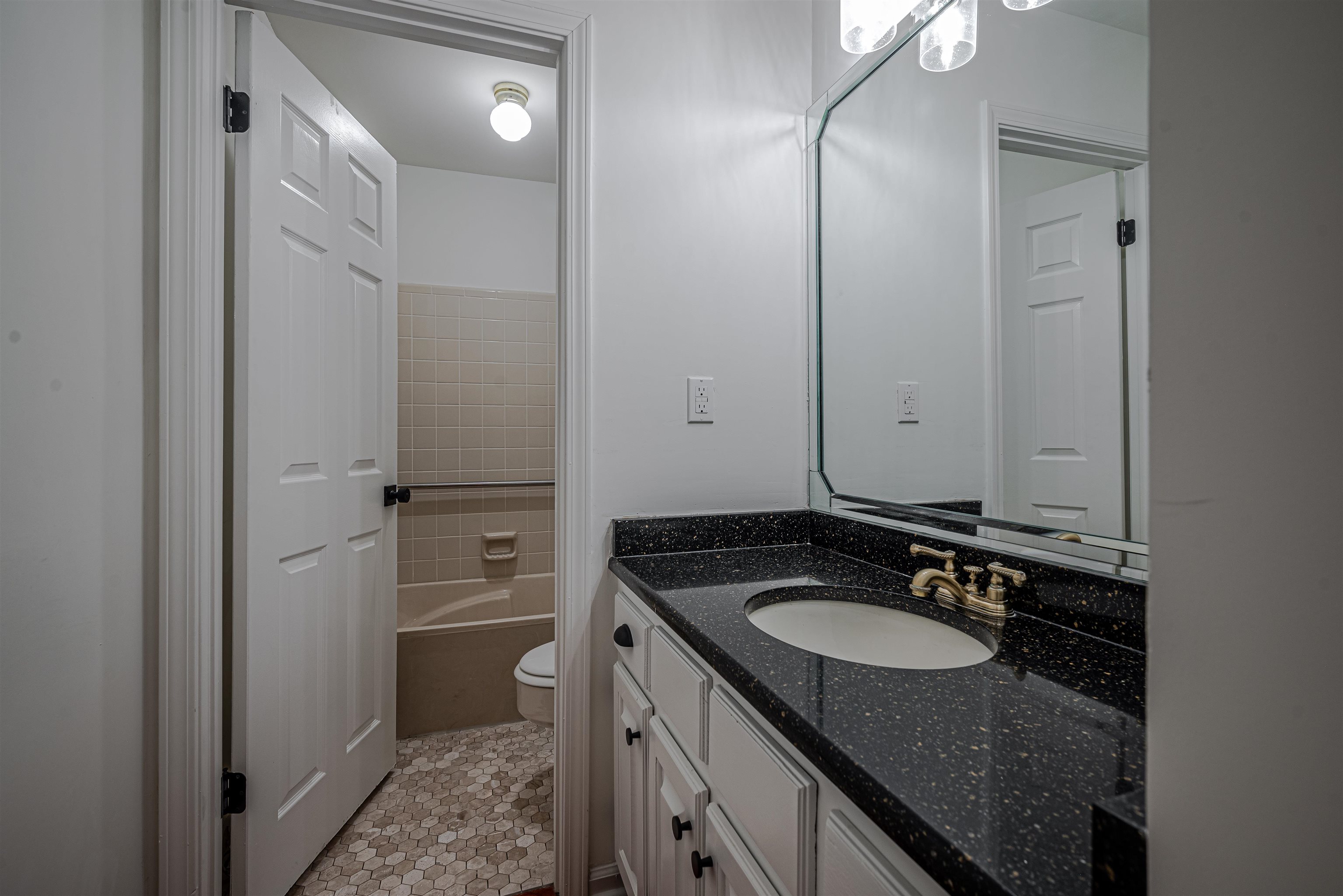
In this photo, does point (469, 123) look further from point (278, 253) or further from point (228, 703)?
point (228, 703)

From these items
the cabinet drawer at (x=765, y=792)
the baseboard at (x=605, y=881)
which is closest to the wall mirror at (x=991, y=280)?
the cabinet drawer at (x=765, y=792)

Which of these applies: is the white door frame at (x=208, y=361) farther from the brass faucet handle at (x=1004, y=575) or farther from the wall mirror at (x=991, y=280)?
the brass faucet handle at (x=1004, y=575)

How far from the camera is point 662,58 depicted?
1.35 metres

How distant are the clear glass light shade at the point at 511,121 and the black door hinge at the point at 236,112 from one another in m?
1.05

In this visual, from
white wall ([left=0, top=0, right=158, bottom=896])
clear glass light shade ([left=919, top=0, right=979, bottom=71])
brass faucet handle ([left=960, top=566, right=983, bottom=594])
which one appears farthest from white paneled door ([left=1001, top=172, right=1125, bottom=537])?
white wall ([left=0, top=0, right=158, bottom=896])

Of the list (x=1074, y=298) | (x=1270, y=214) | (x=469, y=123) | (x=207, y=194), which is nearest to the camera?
(x=1270, y=214)

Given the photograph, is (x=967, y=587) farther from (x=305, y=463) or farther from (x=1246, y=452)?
(x=305, y=463)

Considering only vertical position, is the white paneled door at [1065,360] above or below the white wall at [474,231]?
below

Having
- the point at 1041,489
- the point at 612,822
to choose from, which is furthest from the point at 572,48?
the point at 612,822

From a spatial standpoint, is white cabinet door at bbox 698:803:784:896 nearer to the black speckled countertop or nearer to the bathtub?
the black speckled countertop

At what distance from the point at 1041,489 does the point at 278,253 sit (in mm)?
1575

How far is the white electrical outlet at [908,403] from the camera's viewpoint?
117 centimetres

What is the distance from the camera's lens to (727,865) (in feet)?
2.33

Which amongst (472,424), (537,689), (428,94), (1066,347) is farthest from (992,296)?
(472,424)
